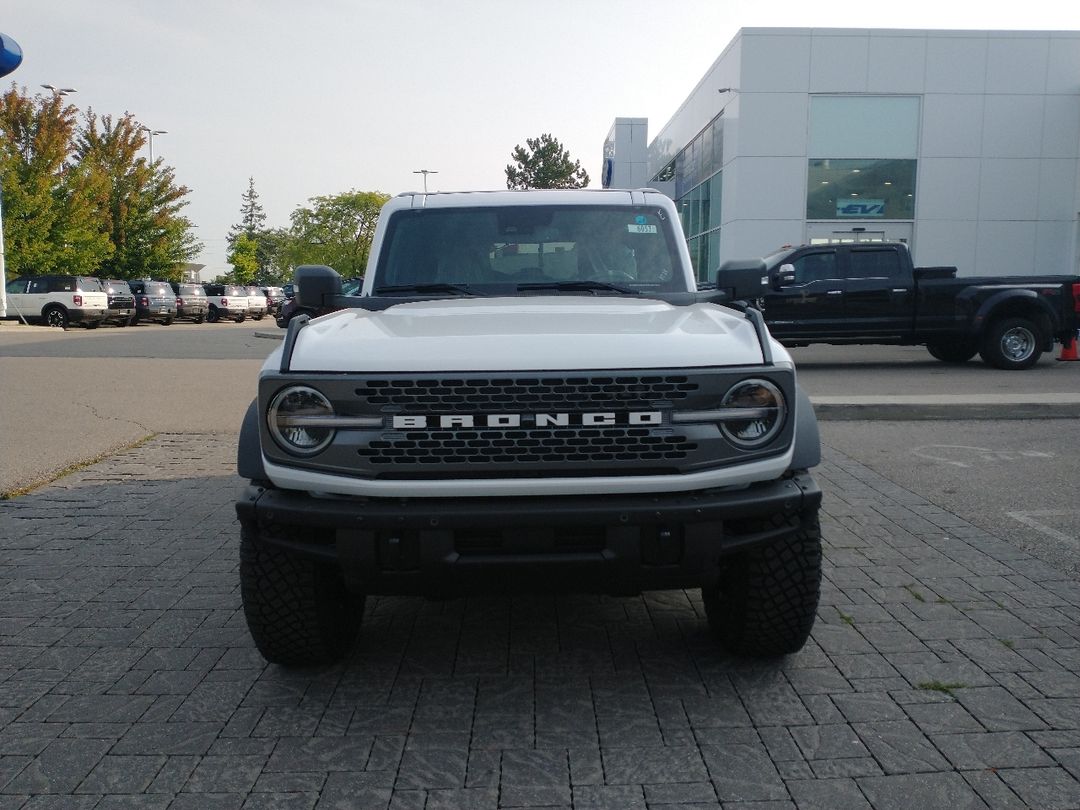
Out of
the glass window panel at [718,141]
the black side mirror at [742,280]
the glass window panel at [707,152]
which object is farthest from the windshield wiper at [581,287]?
the glass window panel at [707,152]

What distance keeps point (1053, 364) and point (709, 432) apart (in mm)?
15206

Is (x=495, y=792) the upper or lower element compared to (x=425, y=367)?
lower

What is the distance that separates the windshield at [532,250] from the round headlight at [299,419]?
1506mm

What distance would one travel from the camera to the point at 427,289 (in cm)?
466

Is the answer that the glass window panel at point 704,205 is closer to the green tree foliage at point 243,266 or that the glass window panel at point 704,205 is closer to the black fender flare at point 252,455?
the black fender flare at point 252,455

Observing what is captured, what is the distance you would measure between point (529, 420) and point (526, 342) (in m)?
0.29

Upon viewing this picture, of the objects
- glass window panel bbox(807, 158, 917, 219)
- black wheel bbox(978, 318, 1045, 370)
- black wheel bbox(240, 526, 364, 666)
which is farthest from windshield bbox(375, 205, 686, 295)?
glass window panel bbox(807, 158, 917, 219)

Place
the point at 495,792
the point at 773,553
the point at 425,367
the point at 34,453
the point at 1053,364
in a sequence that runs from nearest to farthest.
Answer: the point at 495,792
the point at 425,367
the point at 773,553
the point at 34,453
the point at 1053,364

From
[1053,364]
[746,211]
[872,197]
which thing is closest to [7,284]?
[746,211]

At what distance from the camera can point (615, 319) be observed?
3.69 meters

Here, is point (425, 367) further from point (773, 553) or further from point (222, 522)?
point (222, 522)

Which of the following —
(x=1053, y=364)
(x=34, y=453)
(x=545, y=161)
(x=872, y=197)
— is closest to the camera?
(x=34, y=453)

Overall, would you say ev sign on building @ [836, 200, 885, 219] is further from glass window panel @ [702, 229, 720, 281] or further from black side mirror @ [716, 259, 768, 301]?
black side mirror @ [716, 259, 768, 301]

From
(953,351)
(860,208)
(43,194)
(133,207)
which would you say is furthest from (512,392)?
(133,207)
